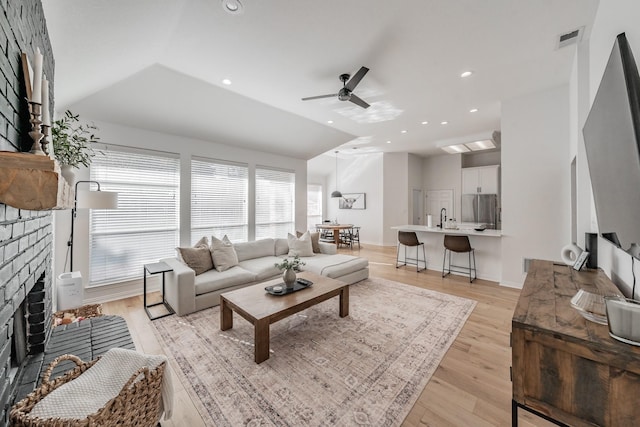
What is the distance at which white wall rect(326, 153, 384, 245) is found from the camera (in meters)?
8.38

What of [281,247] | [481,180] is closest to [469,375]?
[281,247]

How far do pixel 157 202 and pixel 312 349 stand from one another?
11.2 ft

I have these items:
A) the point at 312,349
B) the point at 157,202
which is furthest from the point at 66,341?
the point at 157,202

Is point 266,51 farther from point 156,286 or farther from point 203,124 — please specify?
point 156,286

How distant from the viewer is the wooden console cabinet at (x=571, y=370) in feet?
2.93

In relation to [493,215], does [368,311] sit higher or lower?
lower

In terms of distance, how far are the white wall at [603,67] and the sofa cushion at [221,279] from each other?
3657 mm

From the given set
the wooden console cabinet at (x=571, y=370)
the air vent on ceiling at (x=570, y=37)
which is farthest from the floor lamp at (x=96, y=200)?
the air vent on ceiling at (x=570, y=37)

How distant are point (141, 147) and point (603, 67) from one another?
17.3ft

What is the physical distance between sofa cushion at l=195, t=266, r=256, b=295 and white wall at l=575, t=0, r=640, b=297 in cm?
366

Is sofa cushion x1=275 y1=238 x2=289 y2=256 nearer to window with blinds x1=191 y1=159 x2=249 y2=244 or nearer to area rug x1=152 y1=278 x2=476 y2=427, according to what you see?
window with blinds x1=191 y1=159 x2=249 y2=244

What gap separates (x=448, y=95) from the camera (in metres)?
3.79

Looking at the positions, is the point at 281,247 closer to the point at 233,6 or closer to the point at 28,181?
the point at 233,6

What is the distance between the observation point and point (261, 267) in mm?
3912
